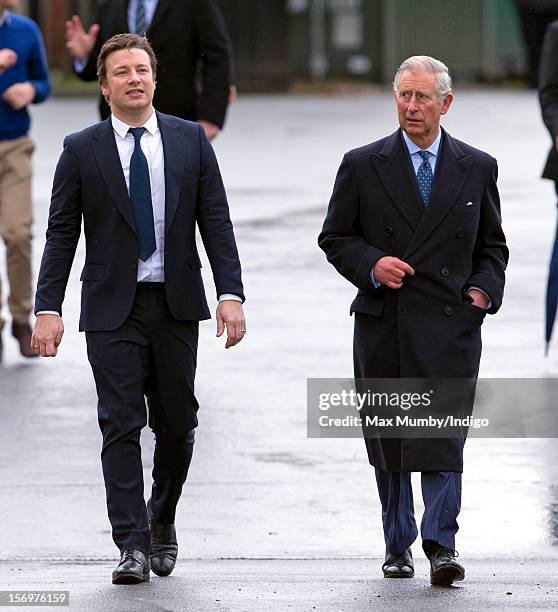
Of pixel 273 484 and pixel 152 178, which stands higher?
pixel 152 178

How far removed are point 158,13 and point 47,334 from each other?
324 cm

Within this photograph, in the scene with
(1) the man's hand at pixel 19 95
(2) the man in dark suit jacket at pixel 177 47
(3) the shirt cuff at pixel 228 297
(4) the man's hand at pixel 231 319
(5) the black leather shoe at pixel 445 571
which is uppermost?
(3) the shirt cuff at pixel 228 297

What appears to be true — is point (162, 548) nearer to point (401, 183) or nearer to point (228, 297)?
point (228, 297)

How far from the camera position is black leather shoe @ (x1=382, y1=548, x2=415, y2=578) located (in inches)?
229

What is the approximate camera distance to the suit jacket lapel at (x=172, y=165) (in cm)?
578

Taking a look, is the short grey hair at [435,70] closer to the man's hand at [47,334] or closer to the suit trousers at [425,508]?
the suit trousers at [425,508]

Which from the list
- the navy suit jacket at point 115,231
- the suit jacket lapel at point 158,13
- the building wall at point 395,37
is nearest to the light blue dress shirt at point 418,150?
the navy suit jacket at point 115,231

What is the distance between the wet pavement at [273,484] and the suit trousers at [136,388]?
0.25 meters

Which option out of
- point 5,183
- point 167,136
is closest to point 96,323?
point 167,136

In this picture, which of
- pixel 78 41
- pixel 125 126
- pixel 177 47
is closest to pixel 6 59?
pixel 78 41

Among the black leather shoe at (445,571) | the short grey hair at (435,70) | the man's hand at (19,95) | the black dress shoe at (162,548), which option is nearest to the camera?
the black leather shoe at (445,571)

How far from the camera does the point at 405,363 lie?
5.79 meters

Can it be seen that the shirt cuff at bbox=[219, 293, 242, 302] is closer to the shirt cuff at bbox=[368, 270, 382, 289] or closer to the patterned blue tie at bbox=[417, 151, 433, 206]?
the shirt cuff at bbox=[368, 270, 382, 289]

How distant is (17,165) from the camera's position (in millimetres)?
9781
